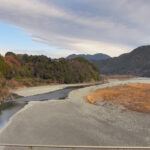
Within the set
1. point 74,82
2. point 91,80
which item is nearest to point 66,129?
point 74,82

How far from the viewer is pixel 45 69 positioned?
68.8 metres

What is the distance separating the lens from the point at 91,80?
83.1 metres

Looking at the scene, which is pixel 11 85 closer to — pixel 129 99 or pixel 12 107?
pixel 12 107

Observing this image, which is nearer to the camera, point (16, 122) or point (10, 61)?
point (16, 122)

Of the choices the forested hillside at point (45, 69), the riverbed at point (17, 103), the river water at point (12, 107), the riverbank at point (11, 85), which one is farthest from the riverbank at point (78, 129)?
the forested hillside at point (45, 69)

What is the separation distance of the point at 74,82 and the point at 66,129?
2372 inches

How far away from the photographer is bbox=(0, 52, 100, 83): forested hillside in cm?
5979

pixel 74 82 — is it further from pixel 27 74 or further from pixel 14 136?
pixel 14 136

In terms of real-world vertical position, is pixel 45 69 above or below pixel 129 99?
above

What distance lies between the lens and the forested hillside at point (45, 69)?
59787mm

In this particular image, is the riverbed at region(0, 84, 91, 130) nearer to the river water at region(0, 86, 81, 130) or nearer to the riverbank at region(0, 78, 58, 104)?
the river water at region(0, 86, 81, 130)

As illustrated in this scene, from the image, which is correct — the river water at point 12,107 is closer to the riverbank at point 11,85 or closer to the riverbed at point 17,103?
the riverbed at point 17,103

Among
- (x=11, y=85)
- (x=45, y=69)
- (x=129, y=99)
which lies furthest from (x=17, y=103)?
(x=45, y=69)

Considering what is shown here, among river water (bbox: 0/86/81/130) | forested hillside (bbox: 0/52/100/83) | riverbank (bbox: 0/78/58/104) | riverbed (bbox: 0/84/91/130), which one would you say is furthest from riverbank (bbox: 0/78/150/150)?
forested hillside (bbox: 0/52/100/83)
